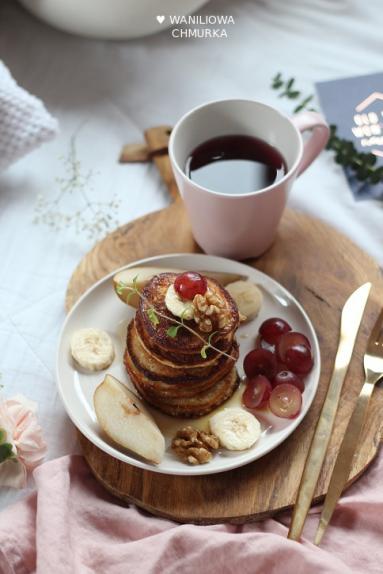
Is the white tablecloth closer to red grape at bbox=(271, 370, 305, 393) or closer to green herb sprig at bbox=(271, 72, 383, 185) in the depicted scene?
green herb sprig at bbox=(271, 72, 383, 185)

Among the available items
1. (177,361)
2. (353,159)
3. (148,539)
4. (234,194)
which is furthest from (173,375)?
(353,159)

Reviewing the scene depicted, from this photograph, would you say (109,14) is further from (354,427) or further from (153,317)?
(354,427)

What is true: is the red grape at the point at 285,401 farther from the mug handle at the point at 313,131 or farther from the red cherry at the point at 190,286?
the mug handle at the point at 313,131

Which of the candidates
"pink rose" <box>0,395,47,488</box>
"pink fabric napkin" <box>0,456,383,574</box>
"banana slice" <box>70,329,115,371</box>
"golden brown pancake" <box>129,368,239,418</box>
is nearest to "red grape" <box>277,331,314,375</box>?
"golden brown pancake" <box>129,368,239,418</box>

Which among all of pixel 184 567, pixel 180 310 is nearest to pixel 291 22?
pixel 180 310

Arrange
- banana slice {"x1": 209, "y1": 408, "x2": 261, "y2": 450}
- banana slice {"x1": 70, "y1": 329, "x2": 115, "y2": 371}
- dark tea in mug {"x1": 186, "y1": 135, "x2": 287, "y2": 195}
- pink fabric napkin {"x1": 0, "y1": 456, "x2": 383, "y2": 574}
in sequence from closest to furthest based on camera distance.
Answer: pink fabric napkin {"x1": 0, "y1": 456, "x2": 383, "y2": 574} < banana slice {"x1": 209, "y1": 408, "x2": 261, "y2": 450} < banana slice {"x1": 70, "y1": 329, "x2": 115, "y2": 371} < dark tea in mug {"x1": 186, "y1": 135, "x2": 287, "y2": 195}

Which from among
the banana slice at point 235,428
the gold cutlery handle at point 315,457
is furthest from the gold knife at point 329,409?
the banana slice at point 235,428

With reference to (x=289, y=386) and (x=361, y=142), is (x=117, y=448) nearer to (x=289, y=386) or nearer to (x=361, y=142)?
(x=289, y=386)
